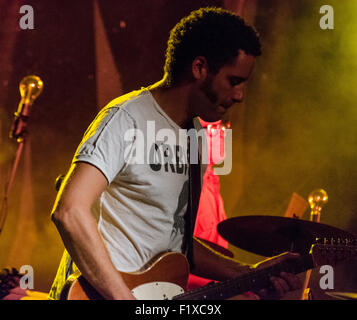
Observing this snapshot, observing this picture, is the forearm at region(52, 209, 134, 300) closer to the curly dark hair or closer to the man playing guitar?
the man playing guitar

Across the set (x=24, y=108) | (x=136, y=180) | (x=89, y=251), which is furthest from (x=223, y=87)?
(x=24, y=108)

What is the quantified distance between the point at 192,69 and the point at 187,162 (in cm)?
40

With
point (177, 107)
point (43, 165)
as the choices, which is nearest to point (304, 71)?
point (43, 165)

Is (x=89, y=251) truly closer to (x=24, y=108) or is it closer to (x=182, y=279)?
(x=182, y=279)

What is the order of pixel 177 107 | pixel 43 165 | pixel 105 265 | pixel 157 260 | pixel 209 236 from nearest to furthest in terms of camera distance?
pixel 105 265 < pixel 157 260 < pixel 177 107 < pixel 209 236 < pixel 43 165

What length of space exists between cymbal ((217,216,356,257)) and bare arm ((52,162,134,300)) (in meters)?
1.07

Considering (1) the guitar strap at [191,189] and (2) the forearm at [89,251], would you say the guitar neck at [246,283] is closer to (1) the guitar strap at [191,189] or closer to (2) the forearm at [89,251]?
(1) the guitar strap at [191,189]

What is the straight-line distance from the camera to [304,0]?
4.52 metres

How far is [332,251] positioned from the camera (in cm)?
225

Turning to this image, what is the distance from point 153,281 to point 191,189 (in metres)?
0.46

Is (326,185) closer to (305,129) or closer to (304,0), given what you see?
(305,129)

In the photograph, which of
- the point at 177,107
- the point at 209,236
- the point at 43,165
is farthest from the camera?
the point at 43,165

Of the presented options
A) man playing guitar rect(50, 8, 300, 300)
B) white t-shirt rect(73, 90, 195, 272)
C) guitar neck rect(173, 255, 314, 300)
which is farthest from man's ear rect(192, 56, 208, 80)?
guitar neck rect(173, 255, 314, 300)

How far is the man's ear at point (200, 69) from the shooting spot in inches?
77.3
